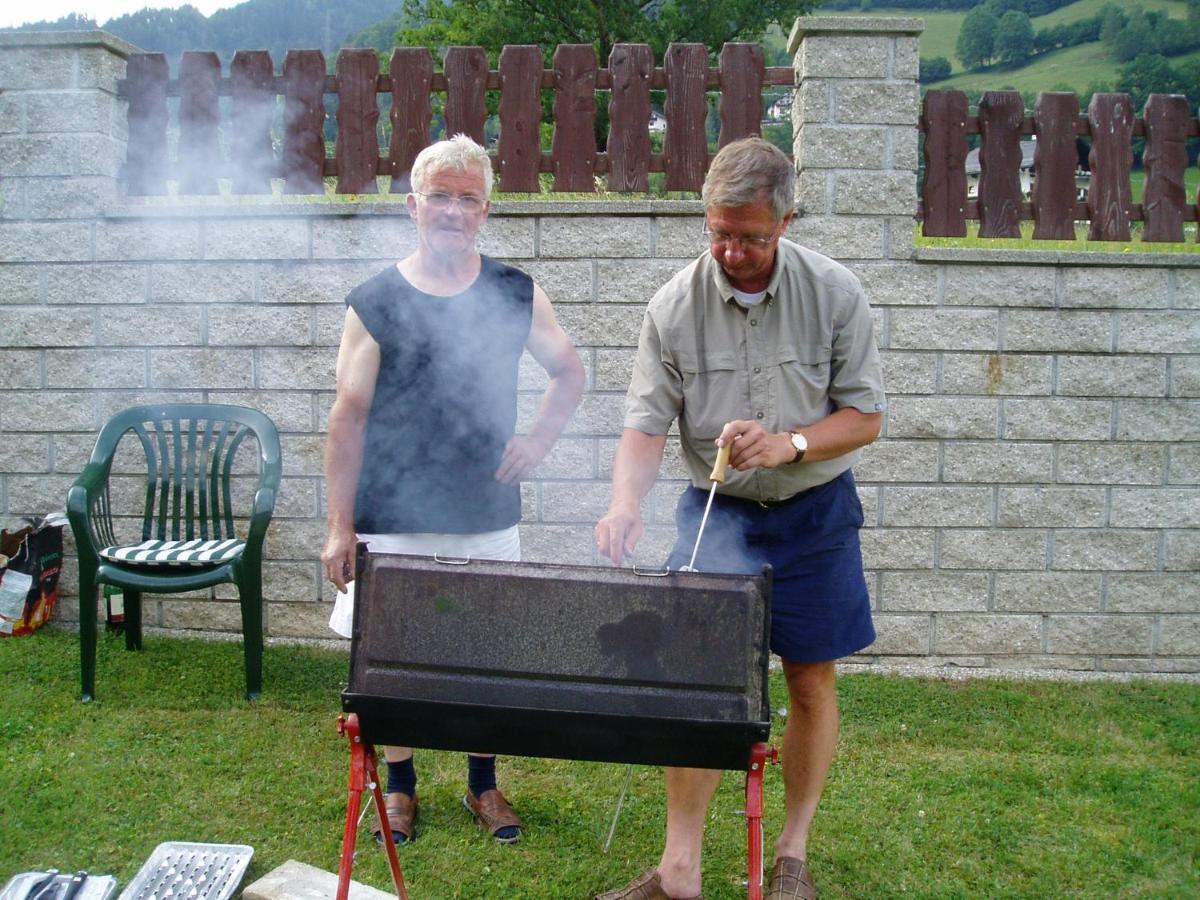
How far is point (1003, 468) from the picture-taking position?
4.75 metres

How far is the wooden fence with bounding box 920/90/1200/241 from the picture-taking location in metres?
4.73

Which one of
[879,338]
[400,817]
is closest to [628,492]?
[400,817]

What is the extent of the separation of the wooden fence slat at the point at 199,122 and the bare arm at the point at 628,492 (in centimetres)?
306

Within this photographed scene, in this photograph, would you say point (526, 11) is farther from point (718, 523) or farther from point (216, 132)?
point (718, 523)

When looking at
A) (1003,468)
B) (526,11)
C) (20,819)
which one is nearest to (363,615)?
(20,819)

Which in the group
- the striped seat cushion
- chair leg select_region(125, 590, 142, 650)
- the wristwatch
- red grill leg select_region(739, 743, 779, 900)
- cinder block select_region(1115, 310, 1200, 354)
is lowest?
chair leg select_region(125, 590, 142, 650)

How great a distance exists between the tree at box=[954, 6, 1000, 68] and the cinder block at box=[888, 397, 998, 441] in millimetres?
44555

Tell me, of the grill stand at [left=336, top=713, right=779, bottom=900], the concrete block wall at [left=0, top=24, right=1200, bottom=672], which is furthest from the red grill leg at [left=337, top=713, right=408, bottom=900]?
the concrete block wall at [left=0, top=24, right=1200, bottom=672]

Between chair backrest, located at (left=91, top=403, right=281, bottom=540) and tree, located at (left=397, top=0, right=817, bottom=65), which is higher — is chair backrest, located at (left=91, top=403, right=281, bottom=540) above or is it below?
below

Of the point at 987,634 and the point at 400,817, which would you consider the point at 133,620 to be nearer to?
the point at 400,817

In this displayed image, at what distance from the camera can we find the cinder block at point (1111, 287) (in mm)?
4668

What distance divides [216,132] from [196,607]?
2.22 metres

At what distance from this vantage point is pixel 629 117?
477cm

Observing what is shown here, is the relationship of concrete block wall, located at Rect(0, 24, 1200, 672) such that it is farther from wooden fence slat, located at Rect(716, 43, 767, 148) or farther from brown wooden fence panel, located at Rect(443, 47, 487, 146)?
brown wooden fence panel, located at Rect(443, 47, 487, 146)
